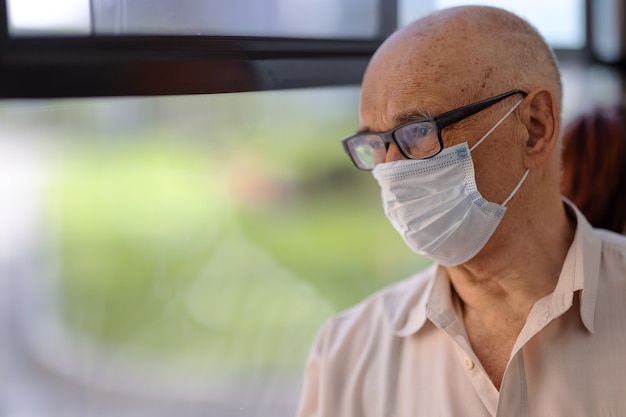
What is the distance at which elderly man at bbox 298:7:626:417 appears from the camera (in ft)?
4.89

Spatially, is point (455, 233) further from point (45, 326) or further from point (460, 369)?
point (45, 326)

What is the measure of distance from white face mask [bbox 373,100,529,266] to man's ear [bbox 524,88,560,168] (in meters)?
0.06

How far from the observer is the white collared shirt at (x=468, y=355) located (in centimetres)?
147

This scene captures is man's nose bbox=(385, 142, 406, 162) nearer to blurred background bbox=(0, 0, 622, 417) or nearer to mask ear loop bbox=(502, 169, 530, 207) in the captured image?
mask ear loop bbox=(502, 169, 530, 207)

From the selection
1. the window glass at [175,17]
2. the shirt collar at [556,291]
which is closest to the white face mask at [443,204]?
the shirt collar at [556,291]

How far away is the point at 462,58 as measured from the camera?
1.53m

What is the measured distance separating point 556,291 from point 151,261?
4.15 feet

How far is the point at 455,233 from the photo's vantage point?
1.52m

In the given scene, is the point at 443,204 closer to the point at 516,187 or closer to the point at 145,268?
the point at 516,187

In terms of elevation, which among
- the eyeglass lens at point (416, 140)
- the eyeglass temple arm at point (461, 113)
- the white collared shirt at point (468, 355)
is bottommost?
the white collared shirt at point (468, 355)

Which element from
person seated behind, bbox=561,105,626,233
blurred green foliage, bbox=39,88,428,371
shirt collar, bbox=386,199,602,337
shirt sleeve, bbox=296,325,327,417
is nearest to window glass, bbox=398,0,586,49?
person seated behind, bbox=561,105,626,233

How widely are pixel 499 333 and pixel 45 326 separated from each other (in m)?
1.40

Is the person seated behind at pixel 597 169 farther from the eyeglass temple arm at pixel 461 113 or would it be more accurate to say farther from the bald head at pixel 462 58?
the eyeglass temple arm at pixel 461 113

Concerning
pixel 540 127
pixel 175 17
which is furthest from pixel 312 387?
pixel 175 17
